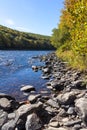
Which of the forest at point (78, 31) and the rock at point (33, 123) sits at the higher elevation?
the forest at point (78, 31)

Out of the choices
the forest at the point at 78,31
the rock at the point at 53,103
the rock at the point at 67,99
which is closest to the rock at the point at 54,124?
the rock at the point at 67,99

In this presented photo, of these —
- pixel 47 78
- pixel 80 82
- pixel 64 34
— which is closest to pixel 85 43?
pixel 80 82

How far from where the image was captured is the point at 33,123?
50.7 feet

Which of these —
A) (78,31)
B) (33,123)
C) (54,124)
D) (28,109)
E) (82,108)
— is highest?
(78,31)

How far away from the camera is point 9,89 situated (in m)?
27.8

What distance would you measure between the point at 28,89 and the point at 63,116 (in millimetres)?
9380

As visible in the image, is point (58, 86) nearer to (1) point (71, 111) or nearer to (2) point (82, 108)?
(1) point (71, 111)

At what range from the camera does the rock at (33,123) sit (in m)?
15.3

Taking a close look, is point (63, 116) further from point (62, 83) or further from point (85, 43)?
point (62, 83)

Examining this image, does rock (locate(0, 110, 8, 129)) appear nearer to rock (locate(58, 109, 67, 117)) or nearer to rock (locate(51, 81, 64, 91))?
rock (locate(58, 109, 67, 117))

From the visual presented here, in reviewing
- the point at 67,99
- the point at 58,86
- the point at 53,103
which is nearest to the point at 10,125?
the point at 67,99

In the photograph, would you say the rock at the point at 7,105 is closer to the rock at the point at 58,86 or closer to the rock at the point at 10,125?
the rock at the point at 10,125

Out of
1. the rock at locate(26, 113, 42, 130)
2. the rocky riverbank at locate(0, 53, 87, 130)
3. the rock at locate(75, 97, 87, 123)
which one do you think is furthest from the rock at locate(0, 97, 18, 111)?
the rock at locate(75, 97, 87, 123)

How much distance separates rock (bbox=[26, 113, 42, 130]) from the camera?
15.3m
